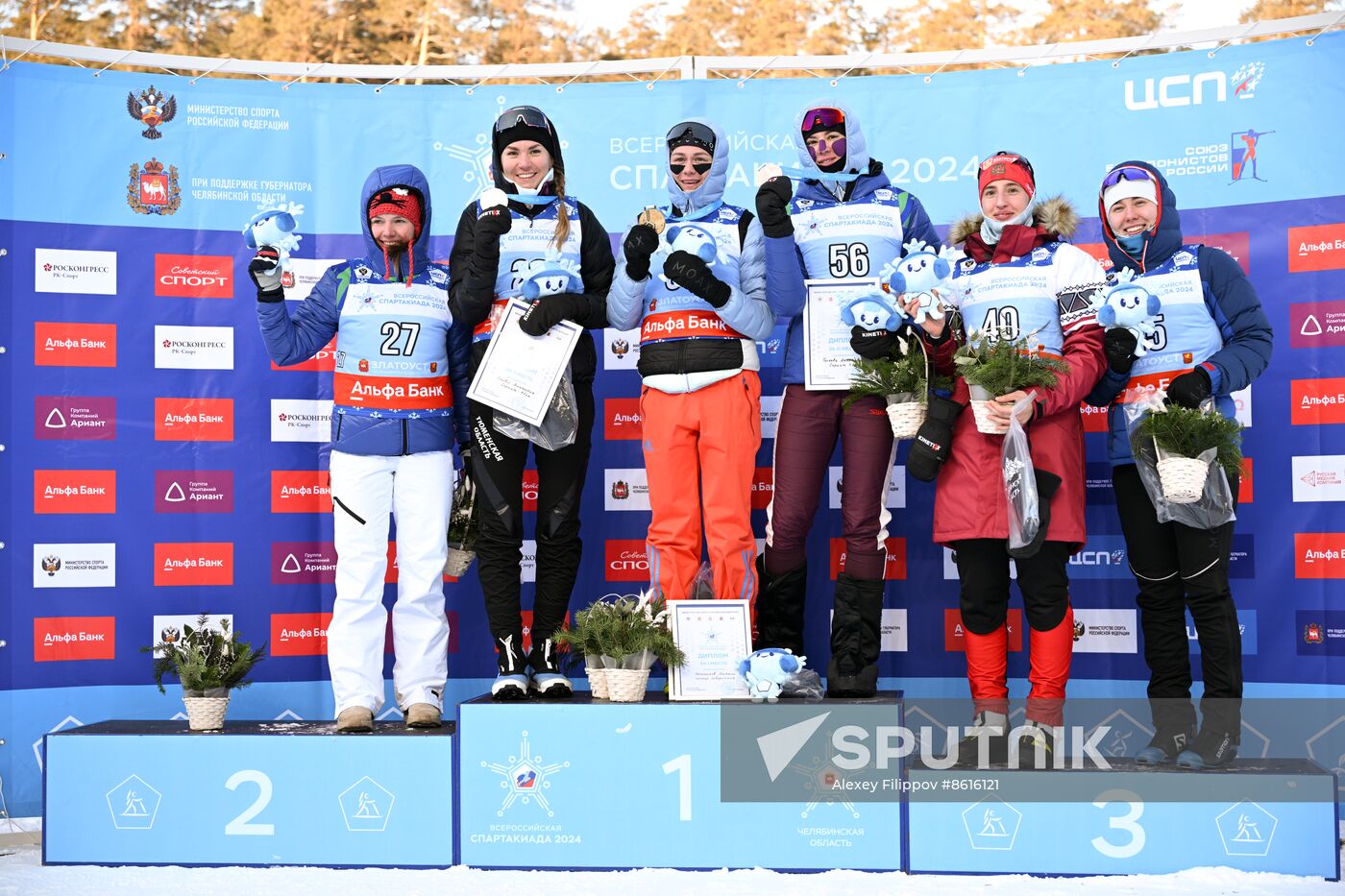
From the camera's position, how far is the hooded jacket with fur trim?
383cm

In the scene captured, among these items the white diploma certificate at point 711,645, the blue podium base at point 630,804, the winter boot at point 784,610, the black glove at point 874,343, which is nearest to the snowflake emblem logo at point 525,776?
the blue podium base at point 630,804

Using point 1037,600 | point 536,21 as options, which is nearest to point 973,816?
point 1037,600

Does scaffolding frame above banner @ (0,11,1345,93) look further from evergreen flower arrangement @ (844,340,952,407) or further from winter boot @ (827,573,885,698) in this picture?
winter boot @ (827,573,885,698)

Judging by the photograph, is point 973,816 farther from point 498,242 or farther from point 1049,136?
point 1049,136

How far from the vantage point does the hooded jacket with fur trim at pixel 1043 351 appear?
151 inches

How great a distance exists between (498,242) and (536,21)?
13.8 metres

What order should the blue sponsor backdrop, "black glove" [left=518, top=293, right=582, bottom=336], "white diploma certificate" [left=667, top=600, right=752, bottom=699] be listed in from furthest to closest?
the blue sponsor backdrop, "black glove" [left=518, top=293, right=582, bottom=336], "white diploma certificate" [left=667, top=600, right=752, bottom=699]

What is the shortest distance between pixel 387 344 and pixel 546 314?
0.59 metres

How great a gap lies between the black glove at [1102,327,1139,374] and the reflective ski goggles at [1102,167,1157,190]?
1.73 ft

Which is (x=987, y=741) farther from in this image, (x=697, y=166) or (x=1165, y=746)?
(x=697, y=166)

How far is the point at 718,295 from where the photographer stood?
13.1 feet

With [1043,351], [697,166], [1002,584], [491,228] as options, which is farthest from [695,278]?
[1002,584]

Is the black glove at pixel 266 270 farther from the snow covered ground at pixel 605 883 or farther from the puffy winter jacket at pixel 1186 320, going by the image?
the puffy winter jacket at pixel 1186 320

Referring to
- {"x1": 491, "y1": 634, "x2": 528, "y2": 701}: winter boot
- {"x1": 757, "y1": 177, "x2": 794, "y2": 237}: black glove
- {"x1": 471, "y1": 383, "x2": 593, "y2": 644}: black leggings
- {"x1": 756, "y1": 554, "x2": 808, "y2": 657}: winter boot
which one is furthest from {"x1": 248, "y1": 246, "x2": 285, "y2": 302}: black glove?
{"x1": 756, "y1": 554, "x2": 808, "y2": 657}: winter boot
